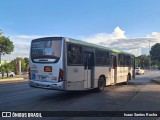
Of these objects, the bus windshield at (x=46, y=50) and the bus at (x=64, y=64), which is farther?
the bus windshield at (x=46, y=50)

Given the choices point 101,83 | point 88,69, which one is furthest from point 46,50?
point 101,83

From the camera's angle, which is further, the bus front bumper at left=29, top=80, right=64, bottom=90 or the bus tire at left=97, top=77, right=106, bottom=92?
the bus tire at left=97, top=77, right=106, bottom=92

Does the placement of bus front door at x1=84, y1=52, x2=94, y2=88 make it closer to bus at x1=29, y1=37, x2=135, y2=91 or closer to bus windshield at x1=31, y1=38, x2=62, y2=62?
bus at x1=29, y1=37, x2=135, y2=91

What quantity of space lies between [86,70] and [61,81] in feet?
8.50

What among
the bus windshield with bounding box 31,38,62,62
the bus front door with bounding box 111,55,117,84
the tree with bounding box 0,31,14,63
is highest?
the tree with bounding box 0,31,14,63

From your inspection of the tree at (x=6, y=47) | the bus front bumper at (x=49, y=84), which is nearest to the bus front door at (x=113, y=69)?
the bus front bumper at (x=49, y=84)

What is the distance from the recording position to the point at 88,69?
1598 cm

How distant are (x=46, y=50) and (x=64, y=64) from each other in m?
1.34

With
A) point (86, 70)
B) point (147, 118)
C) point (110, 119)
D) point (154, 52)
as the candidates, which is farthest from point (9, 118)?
point (154, 52)

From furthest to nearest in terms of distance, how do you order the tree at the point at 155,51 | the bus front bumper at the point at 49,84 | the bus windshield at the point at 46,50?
the tree at the point at 155,51 < the bus windshield at the point at 46,50 < the bus front bumper at the point at 49,84

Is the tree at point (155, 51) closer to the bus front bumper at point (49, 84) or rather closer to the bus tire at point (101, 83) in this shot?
the bus tire at point (101, 83)

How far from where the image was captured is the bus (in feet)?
45.0

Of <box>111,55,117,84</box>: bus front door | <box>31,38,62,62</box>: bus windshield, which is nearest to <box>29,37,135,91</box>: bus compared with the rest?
<box>31,38,62,62</box>: bus windshield

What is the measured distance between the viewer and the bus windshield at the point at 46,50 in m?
13.9
